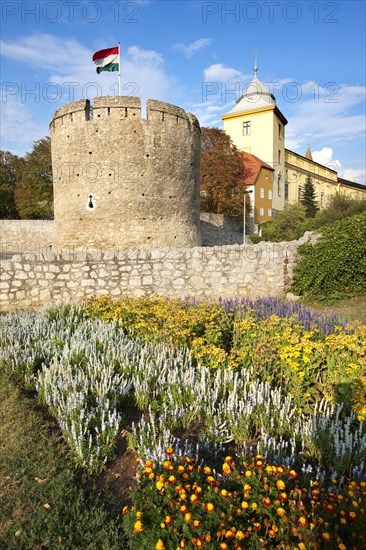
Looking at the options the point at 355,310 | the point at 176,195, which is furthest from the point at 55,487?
the point at 176,195

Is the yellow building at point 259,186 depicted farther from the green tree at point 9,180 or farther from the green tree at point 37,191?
the green tree at point 9,180

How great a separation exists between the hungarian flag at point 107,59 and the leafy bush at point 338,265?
1058cm

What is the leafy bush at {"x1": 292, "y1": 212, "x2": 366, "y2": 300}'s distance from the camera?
27.7 ft

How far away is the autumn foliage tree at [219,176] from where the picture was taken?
3164cm

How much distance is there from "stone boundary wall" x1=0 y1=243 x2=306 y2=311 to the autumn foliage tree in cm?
2356

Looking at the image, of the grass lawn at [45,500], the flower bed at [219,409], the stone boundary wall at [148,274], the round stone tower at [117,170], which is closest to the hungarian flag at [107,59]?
the round stone tower at [117,170]

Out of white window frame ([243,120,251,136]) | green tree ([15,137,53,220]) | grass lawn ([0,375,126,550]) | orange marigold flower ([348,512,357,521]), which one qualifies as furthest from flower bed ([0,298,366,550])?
white window frame ([243,120,251,136])

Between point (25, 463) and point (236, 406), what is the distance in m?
1.80

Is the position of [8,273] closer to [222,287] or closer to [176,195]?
[222,287]

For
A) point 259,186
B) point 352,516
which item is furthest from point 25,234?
point 352,516

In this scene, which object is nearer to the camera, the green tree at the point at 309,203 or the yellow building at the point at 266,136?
the green tree at the point at 309,203

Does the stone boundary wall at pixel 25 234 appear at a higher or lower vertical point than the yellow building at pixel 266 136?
lower

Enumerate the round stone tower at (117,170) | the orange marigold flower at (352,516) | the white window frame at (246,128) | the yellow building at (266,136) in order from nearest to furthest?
the orange marigold flower at (352,516) < the round stone tower at (117,170) < the yellow building at (266,136) < the white window frame at (246,128)

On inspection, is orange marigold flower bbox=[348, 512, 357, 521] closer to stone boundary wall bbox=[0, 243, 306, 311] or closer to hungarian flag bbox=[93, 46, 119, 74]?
stone boundary wall bbox=[0, 243, 306, 311]
